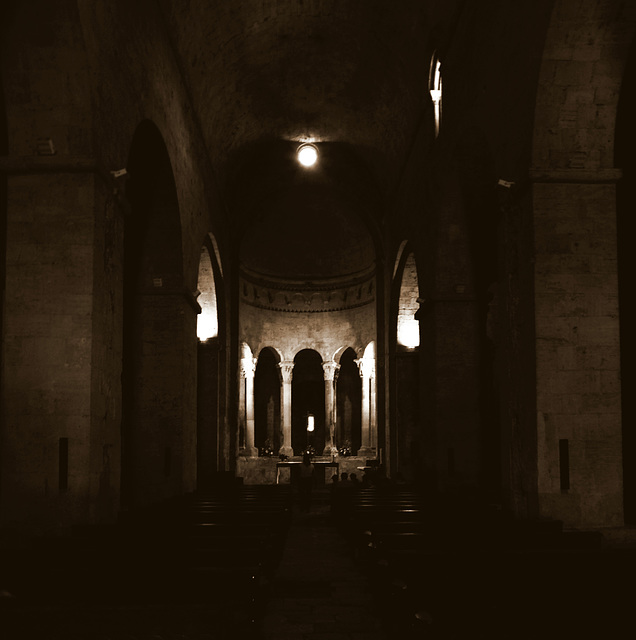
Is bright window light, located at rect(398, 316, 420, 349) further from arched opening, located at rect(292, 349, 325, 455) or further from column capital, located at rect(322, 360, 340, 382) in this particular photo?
arched opening, located at rect(292, 349, 325, 455)

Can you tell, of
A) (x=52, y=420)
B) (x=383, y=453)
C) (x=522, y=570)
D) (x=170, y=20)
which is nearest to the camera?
(x=522, y=570)

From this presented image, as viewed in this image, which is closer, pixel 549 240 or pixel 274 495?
pixel 549 240

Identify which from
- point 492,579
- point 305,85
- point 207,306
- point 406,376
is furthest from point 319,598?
point 305,85

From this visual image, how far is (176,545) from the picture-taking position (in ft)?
26.7

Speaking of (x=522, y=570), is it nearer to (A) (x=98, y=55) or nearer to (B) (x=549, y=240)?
(B) (x=549, y=240)

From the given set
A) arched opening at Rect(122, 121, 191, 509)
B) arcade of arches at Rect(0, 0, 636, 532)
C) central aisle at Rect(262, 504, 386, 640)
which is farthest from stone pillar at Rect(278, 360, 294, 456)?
central aisle at Rect(262, 504, 386, 640)

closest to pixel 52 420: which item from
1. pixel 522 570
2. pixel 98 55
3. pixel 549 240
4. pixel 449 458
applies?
pixel 98 55

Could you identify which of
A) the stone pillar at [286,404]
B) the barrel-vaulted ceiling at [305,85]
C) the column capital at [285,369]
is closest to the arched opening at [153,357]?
the barrel-vaulted ceiling at [305,85]

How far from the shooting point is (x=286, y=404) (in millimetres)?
30469

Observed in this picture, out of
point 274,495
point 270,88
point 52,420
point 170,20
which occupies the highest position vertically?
point 270,88

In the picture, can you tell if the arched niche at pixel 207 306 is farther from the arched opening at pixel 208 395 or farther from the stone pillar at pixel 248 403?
the stone pillar at pixel 248 403

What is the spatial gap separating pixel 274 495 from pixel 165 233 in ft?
17.5

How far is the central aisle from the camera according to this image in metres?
6.58

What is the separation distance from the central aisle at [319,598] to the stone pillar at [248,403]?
16635 mm
